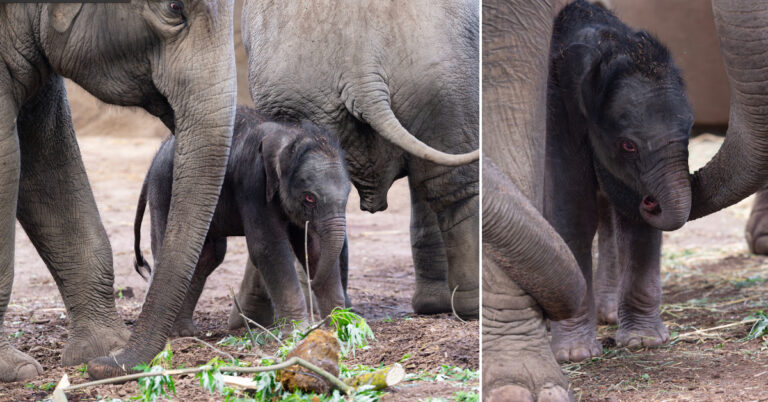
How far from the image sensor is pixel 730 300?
4004 mm

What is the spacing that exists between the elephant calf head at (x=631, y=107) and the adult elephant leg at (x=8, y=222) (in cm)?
139

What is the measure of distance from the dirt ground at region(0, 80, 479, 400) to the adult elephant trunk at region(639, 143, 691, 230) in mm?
573

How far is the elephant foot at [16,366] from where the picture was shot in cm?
280

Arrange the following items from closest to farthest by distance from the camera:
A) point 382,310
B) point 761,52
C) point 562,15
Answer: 1. point 761,52
2. point 562,15
3. point 382,310

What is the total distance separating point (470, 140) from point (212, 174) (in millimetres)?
752

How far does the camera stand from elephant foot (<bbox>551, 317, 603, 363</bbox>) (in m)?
3.04

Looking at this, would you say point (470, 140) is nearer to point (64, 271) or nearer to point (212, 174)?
point (212, 174)

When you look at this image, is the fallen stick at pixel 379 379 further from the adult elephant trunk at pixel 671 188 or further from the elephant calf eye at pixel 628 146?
the elephant calf eye at pixel 628 146

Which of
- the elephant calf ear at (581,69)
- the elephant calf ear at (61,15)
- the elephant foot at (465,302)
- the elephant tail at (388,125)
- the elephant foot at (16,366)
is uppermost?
the elephant calf ear at (61,15)

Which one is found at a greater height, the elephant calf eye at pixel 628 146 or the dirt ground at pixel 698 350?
the elephant calf eye at pixel 628 146

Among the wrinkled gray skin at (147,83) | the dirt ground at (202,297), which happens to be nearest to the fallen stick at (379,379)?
the dirt ground at (202,297)

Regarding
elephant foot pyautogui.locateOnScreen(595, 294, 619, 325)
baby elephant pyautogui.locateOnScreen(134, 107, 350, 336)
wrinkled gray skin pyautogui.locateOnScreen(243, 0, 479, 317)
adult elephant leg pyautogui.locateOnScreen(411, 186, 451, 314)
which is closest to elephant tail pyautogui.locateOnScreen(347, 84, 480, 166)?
wrinkled gray skin pyautogui.locateOnScreen(243, 0, 479, 317)

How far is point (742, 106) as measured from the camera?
2.53 m

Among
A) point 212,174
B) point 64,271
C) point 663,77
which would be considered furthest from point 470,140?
point 64,271
